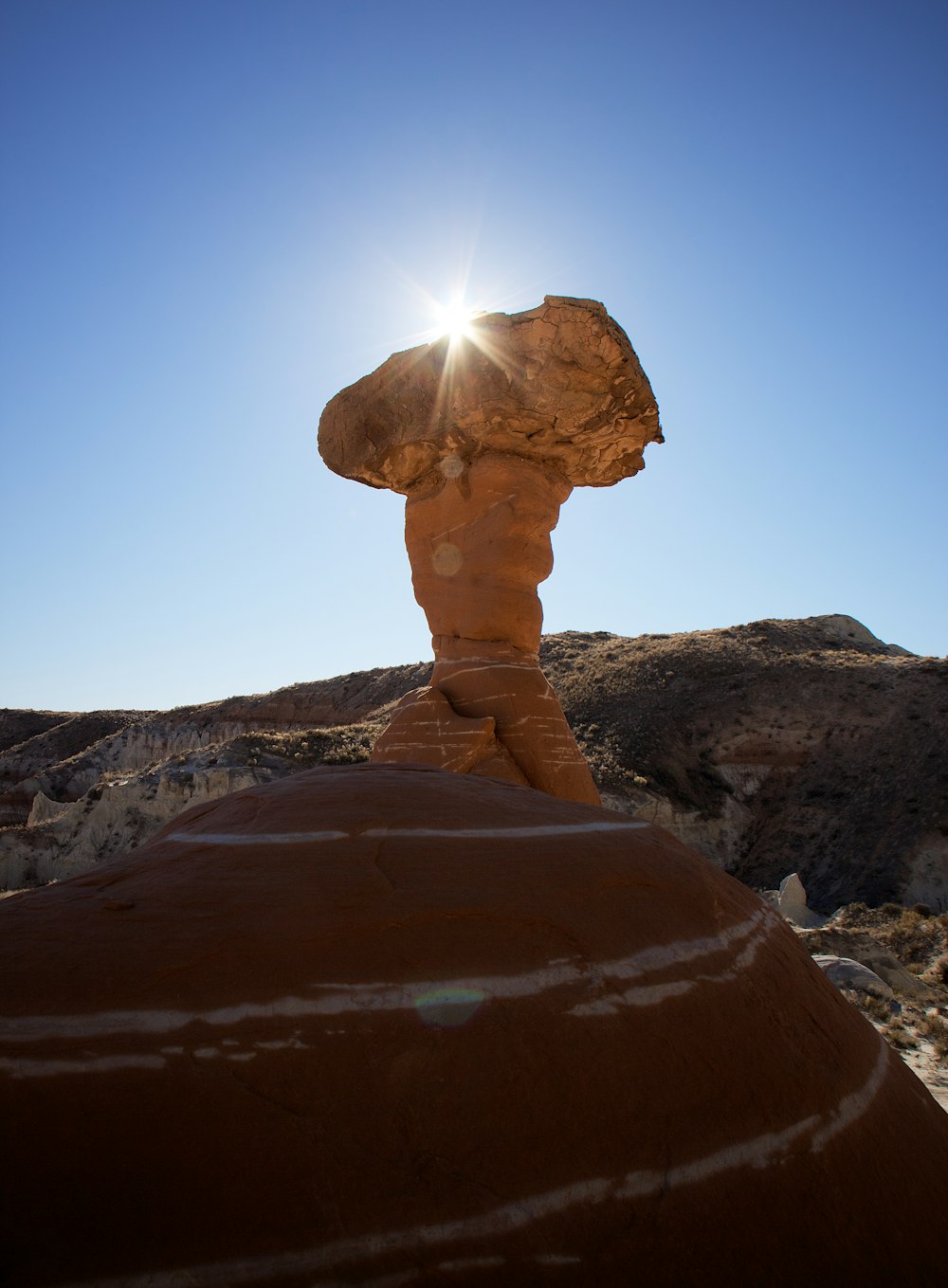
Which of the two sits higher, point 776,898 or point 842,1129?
point 842,1129

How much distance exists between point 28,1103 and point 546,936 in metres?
1.39

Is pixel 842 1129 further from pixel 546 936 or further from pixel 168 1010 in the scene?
pixel 168 1010

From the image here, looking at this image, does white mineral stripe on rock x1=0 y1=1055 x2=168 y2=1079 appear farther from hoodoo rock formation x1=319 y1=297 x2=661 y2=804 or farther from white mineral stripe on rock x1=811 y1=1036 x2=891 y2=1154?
hoodoo rock formation x1=319 y1=297 x2=661 y2=804

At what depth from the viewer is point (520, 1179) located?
6.17ft

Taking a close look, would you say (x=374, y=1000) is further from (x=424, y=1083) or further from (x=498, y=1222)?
(x=498, y=1222)

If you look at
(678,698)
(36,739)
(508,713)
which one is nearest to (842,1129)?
(508,713)

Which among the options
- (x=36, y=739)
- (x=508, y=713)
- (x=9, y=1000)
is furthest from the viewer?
(x=36, y=739)

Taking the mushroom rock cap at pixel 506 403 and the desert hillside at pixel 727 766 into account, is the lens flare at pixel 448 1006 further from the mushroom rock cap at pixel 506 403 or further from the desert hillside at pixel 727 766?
the desert hillside at pixel 727 766

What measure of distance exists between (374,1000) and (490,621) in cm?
598

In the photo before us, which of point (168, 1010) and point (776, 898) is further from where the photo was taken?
point (776, 898)

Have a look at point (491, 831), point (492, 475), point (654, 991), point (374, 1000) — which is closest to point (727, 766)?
point (492, 475)

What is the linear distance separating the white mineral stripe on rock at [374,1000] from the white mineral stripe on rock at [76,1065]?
57 millimetres

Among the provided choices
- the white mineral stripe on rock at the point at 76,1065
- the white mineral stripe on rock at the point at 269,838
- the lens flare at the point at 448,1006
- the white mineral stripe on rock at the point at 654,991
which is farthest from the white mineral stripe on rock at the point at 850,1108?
the white mineral stripe on rock at the point at 76,1065

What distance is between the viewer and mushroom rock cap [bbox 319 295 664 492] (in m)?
7.54
